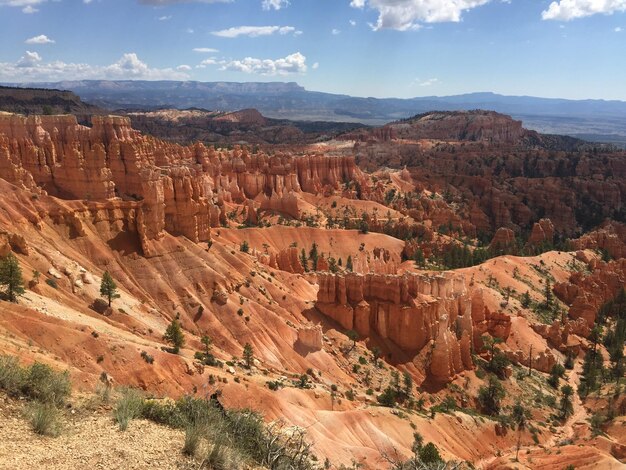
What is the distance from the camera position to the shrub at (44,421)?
1210cm

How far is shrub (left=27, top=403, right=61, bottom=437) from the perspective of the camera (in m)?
12.1

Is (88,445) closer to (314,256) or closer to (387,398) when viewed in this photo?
(387,398)

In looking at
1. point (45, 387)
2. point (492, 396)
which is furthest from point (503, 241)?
point (45, 387)

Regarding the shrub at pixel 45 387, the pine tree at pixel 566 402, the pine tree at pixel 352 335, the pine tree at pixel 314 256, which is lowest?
the pine tree at pixel 566 402

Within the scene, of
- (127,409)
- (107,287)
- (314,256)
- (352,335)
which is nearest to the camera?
(127,409)

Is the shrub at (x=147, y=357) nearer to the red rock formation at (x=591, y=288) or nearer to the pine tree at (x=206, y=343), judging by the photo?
the pine tree at (x=206, y=343)

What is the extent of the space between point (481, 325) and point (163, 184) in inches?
1236

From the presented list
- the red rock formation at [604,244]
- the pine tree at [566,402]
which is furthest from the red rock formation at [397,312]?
the red rock formation at [604,244]

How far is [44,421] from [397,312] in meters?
35.3

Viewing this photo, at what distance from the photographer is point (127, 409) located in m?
13.7

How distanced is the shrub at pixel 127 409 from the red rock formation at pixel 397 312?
3096cm

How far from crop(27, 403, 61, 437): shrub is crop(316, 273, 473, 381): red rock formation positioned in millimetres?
33344

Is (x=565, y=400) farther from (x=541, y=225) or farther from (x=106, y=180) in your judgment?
(x=541, y=225)

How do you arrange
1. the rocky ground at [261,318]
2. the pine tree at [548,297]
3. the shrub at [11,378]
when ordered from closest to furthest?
the shrub at [11,378]
the rocky ground at [261,318]
the pine tree at [548,297]
